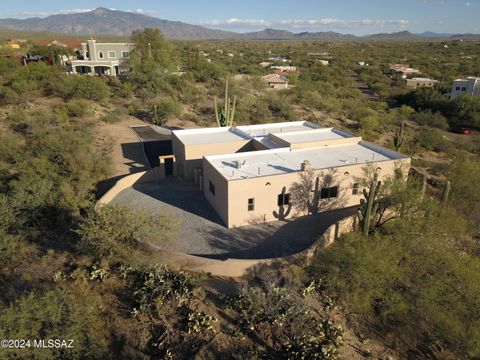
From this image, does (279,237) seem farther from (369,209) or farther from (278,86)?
(278,86)

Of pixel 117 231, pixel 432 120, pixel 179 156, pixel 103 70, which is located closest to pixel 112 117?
pixel 179 156

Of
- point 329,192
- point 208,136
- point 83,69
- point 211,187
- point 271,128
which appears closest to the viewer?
point 329,192

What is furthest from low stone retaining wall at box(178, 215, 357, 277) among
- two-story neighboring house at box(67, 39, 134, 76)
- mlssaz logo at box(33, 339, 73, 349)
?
two-story neighboring house at box(67, 39, 134, 76)

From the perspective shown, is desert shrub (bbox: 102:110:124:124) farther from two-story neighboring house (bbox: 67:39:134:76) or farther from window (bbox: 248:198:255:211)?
window (bbox: 248:198:255:211)

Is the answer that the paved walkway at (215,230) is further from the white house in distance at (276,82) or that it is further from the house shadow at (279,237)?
the white house in distance at (276,82)

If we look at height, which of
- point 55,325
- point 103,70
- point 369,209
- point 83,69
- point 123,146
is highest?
point 83,69

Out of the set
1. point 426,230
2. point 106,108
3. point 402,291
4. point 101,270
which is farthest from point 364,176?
point 106,108

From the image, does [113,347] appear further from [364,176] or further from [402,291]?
[364,176]
